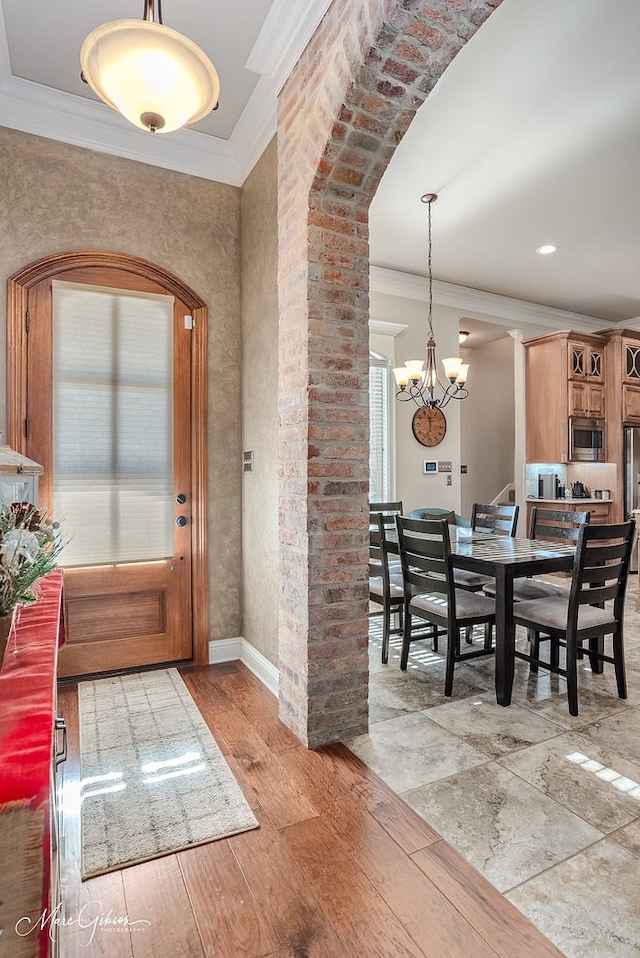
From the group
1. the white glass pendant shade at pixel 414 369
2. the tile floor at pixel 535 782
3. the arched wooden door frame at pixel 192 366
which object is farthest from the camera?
the white glass pendant shade at pixel 414 369

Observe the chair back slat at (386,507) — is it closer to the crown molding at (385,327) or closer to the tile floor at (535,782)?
the tile floor at (535,782)

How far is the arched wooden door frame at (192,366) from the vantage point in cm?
284

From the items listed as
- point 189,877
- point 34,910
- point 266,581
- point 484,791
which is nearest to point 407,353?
point 266,581

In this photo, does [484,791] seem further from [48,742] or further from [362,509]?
[48,742]

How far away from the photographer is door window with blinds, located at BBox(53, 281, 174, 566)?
117 inches

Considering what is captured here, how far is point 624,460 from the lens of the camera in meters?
6.49

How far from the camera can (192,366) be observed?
10.8 ft

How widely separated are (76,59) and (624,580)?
3951mm

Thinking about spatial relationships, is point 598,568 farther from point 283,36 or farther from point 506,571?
point 283,36

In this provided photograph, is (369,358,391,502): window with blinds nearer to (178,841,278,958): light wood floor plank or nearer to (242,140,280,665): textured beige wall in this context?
(242,140,280,665): textured beige wall

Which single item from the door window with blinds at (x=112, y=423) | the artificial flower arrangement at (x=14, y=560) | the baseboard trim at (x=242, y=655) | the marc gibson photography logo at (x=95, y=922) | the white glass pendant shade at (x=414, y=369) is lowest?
the marc gibson photography logo at (x=95, y=922)

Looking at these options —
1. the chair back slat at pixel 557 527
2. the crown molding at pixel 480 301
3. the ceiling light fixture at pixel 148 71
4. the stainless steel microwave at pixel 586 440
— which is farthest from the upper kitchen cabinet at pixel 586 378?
the ceiling light fixture at pixel 148 71

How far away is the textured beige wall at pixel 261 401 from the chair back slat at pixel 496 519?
1.89m

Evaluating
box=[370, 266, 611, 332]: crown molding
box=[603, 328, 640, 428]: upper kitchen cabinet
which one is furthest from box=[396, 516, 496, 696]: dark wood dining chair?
box=[603, 328, 640, 428]: upper kitchen cabinet
